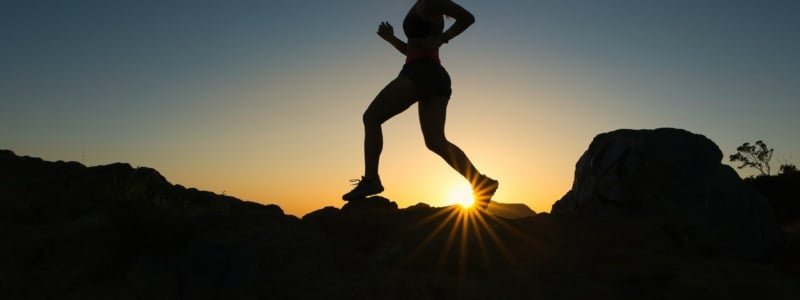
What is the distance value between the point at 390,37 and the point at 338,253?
245 centimetres

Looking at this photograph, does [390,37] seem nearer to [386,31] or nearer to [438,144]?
[386,31]

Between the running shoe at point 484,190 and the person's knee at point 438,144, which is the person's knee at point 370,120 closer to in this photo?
the person's knee at point 438,144

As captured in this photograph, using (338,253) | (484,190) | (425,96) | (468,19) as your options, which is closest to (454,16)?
(468,19)

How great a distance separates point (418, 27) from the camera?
495cm

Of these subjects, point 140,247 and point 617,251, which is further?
point 617,251

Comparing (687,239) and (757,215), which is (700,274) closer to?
(687,239)

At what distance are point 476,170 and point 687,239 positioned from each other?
1900 mm

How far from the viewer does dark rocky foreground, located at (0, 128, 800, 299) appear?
3301 millimetres

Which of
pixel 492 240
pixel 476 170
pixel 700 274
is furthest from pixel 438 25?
pixel 700 274

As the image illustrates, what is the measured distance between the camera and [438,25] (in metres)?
5.00

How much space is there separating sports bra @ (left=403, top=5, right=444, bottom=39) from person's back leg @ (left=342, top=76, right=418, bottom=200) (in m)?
0.45

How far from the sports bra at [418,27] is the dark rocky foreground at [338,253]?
1547 mm

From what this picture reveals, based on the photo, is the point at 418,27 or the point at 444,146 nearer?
the point at 418,27

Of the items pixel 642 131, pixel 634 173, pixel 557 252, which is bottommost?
pixel 557 252
